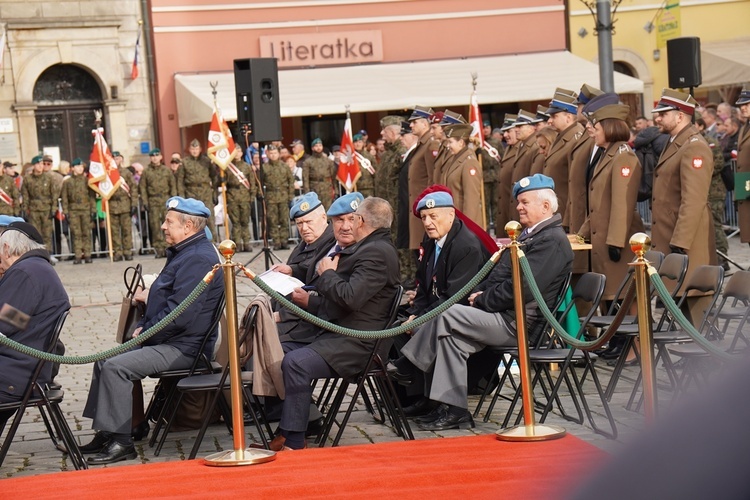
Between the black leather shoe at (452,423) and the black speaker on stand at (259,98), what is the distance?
29.4 ft

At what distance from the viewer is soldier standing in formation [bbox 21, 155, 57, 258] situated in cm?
2278

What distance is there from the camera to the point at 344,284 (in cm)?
713

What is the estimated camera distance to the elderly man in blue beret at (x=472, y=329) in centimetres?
741

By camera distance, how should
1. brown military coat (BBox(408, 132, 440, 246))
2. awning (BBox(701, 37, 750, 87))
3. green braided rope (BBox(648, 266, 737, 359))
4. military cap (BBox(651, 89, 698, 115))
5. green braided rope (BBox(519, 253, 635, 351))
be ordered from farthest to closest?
1. awning (BBox(701, 37, 750, 87))
2. brown military coat (BBox(408, 132, 440, 246))
3. military cap (BBox(651, 89, 698, 115))
4. green braided rope (BBox(519, 253, 635, 351))
5. green braided rope (BBox(648, 266, 737, 359))

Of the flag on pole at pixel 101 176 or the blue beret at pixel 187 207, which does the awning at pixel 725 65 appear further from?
the blue beret at pixel 187 207

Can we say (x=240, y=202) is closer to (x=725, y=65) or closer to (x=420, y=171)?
(x=420, y=171)

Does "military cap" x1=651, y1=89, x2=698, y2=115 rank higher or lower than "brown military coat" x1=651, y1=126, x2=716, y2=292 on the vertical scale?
higher

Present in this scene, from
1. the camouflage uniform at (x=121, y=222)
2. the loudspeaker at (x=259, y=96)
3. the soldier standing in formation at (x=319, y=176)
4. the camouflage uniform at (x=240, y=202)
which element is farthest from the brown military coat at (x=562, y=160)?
the soldier standing in formation at (x=319, y=176)

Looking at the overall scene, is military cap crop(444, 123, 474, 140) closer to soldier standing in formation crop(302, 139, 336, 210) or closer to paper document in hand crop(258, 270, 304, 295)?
paper document in hand crop(258, 270, 304, 295)

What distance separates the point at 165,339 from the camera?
740 cm

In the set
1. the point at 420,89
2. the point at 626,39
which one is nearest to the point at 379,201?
the point at 420,89

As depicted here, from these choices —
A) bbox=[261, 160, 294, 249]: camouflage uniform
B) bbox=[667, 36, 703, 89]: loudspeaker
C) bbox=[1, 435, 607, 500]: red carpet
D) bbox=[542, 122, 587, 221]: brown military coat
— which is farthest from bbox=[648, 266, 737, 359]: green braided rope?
bbox=[261, 160, 294, 249]: camouflage uniform

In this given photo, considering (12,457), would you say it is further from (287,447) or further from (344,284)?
(344,284)

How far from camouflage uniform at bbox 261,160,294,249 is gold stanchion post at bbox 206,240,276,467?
55.1 ft
